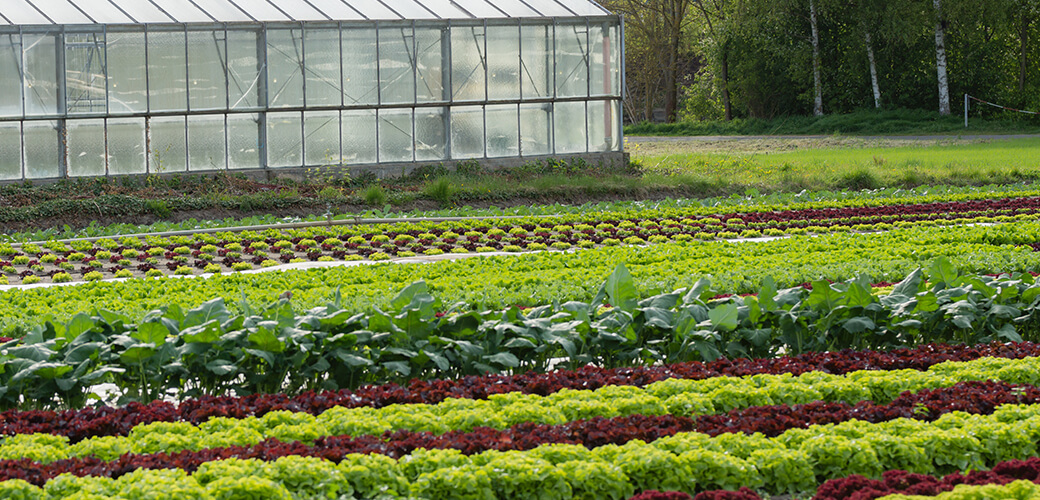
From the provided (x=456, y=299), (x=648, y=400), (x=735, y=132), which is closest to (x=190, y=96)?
(x=456, y=299)

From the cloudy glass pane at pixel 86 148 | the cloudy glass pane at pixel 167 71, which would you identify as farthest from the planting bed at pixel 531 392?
the cloudy glass pane at pixel 167 71

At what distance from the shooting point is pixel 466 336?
7344 millimetres

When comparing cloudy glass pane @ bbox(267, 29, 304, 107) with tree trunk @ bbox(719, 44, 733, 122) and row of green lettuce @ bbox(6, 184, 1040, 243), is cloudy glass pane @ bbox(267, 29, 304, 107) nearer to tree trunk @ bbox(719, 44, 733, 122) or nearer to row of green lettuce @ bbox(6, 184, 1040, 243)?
row of green lettuce @ bbox(6, 184, 1040, 243)

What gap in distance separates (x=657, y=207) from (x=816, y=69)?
107 ft

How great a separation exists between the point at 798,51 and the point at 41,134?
35.8 m

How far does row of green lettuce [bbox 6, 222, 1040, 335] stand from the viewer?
9.76 metres

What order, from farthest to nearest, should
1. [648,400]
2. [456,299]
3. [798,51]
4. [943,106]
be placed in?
[798,51]
[943,106]
[456,299]
[648,400]

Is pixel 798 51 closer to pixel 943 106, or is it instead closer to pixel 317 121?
pixel 943 106

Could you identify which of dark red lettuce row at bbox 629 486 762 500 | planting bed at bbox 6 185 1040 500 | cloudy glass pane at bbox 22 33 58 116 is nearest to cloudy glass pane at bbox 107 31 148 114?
cloudy glass pane at bbox 22 33 58 116

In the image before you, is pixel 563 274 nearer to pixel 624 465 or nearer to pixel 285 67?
pixel 624 465

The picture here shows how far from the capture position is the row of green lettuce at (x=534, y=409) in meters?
5.63

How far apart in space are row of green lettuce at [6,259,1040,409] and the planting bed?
19 millimetres

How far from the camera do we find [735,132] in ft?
166

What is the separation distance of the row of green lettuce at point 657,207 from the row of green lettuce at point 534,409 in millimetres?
10834
